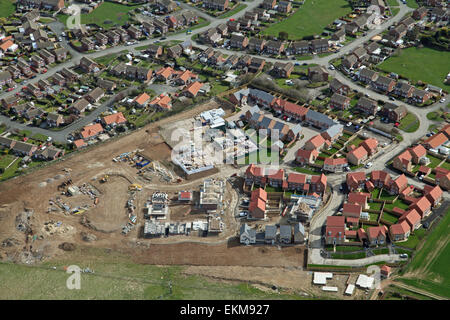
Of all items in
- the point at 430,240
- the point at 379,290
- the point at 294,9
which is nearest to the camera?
the point at 379,290

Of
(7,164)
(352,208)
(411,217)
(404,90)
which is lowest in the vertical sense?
(7,164)

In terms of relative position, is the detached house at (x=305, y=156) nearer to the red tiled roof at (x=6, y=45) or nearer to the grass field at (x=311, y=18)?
the grass field at (x=311, y=18)

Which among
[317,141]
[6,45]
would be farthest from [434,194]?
[6,45]

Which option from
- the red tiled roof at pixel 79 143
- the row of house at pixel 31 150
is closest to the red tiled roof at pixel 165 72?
the red tiled roof at pixel 79 143

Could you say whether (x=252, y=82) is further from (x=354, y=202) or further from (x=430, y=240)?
Answer: (x=430, y=240)

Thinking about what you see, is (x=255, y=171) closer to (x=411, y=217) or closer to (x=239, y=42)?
(x=411, y=217)

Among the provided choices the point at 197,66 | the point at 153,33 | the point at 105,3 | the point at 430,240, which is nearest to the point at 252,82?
the point at 197,66

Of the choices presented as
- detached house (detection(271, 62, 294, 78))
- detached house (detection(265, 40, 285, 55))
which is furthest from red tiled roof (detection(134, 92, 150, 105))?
detached house (detection(265, 40, 285, 55))

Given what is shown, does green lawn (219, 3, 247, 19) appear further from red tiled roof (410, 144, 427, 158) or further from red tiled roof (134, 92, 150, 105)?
red tiled roof (410, 144, 427, 158)
